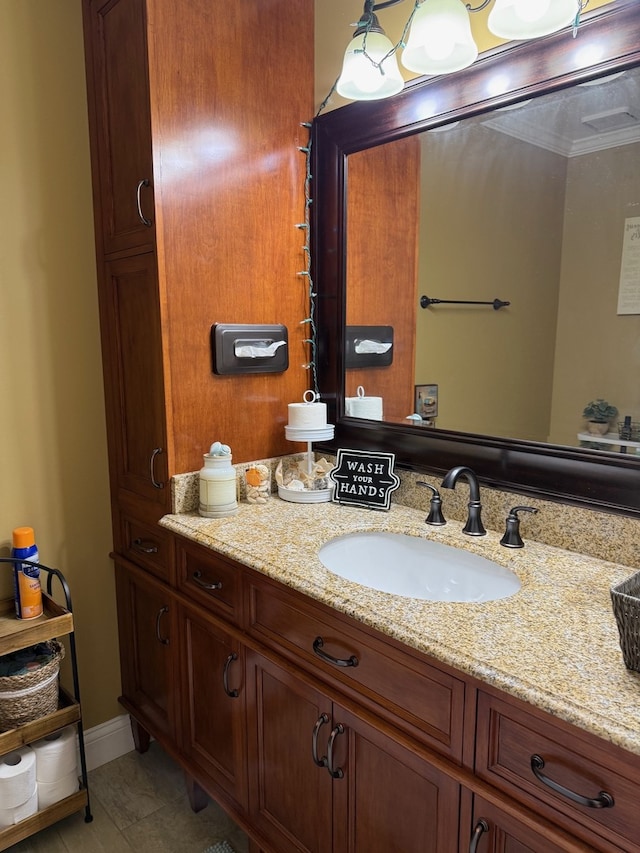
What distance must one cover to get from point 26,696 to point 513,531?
1.38 metres

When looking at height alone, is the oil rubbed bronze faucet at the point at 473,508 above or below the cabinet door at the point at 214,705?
above

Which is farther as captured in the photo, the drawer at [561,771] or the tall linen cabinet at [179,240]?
the tall linen cabinet at [179,240]

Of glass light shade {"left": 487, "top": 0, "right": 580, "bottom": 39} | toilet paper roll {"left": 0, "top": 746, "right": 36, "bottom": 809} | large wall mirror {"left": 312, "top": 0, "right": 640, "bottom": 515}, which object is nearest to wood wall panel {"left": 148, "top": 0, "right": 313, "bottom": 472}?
large wall mirror {"left": 312, "top": 0, "right": 640, "bottom": 515}

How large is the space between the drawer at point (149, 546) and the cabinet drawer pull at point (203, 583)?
0.12 meters

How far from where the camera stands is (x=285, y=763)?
53.7 inches

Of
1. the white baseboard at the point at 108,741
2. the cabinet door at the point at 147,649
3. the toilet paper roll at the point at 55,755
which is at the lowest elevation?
the white baseboard at the point at 108,741

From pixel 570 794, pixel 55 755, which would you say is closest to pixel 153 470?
pixel 55 755

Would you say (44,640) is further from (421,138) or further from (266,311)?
(421,138)

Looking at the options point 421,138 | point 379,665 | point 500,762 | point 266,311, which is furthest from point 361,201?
point 500,762

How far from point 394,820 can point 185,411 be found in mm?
1129

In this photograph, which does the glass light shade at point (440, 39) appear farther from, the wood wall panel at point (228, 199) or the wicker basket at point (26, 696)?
the wicker basket at point (26, 696)

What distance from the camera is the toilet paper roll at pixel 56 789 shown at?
1.67 meters

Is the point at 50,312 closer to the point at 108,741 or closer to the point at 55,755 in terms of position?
the point at 55,755

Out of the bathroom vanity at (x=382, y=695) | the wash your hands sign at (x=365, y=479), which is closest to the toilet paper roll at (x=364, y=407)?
the wash your hands sign at (x=365, y=479)
